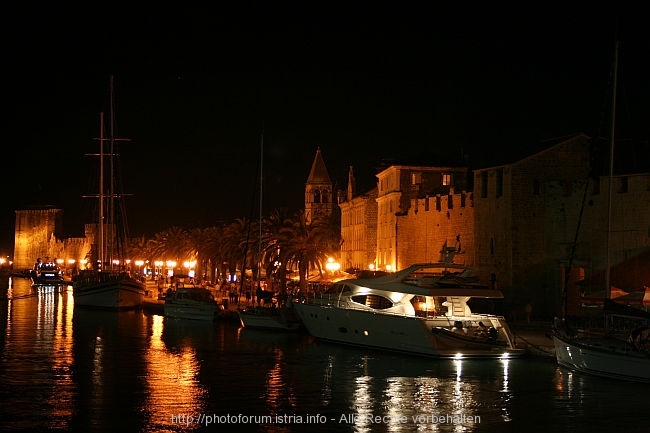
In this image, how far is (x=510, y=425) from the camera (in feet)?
66.5

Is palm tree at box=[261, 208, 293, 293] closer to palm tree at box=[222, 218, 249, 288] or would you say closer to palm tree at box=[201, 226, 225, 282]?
palm tree at box=[222, 218, 249, 288]

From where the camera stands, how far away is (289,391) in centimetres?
2425

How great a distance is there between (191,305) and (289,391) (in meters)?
22.7

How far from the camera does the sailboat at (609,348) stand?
24.3 metres

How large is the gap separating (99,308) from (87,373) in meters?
29.8

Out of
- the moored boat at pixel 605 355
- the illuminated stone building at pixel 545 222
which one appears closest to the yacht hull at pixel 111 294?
the illuminated stone building at pixel 545 222

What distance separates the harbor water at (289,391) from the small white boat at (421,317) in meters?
0.46

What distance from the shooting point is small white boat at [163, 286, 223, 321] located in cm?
4556

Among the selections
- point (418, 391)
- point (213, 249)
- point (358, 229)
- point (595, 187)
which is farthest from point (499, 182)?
point (358, 229)

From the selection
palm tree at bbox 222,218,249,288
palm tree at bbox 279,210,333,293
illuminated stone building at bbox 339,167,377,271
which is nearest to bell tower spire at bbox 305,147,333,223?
illuminated stone building at bbox 339,167,377,271

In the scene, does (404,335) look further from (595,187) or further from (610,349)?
(595,187)

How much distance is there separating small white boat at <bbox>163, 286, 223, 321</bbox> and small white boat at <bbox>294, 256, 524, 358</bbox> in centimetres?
1292

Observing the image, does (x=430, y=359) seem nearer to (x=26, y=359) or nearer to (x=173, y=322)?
(x=26, y=359)

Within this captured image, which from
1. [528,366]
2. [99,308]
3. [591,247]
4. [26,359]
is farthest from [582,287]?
[99,308]
